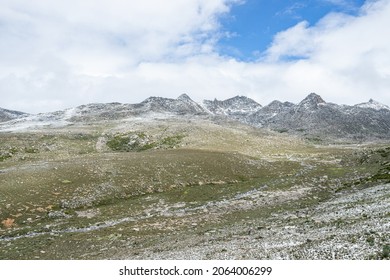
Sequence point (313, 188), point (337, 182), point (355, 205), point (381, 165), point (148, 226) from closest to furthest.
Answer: point (355, 205), point (148, 226), point (313, 188), point (337, 182), point (381, 165)

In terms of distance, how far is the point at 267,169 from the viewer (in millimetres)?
81250

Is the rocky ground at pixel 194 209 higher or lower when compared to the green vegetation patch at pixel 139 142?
lower

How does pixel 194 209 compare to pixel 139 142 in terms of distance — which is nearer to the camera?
pixel 194 209

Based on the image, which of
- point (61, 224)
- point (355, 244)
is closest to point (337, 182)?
point (355, 244)

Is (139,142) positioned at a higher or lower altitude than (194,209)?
higher

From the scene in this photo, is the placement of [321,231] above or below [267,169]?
below

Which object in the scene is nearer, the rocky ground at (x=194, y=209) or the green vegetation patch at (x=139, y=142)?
the rocky ground at (x=194, y=209)

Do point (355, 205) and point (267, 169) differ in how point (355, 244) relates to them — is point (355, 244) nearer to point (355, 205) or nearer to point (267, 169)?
point (355, 205)

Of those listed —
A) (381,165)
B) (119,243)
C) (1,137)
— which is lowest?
(119,243)

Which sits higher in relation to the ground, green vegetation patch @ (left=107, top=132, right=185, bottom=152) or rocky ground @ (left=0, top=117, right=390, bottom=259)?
green vegetation patch @ (left=107, top=132, right=185, bottom=152)

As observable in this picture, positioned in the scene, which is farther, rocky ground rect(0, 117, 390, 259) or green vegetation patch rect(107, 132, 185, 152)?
green vegetation patch rect(107, 132, 185, 152)
